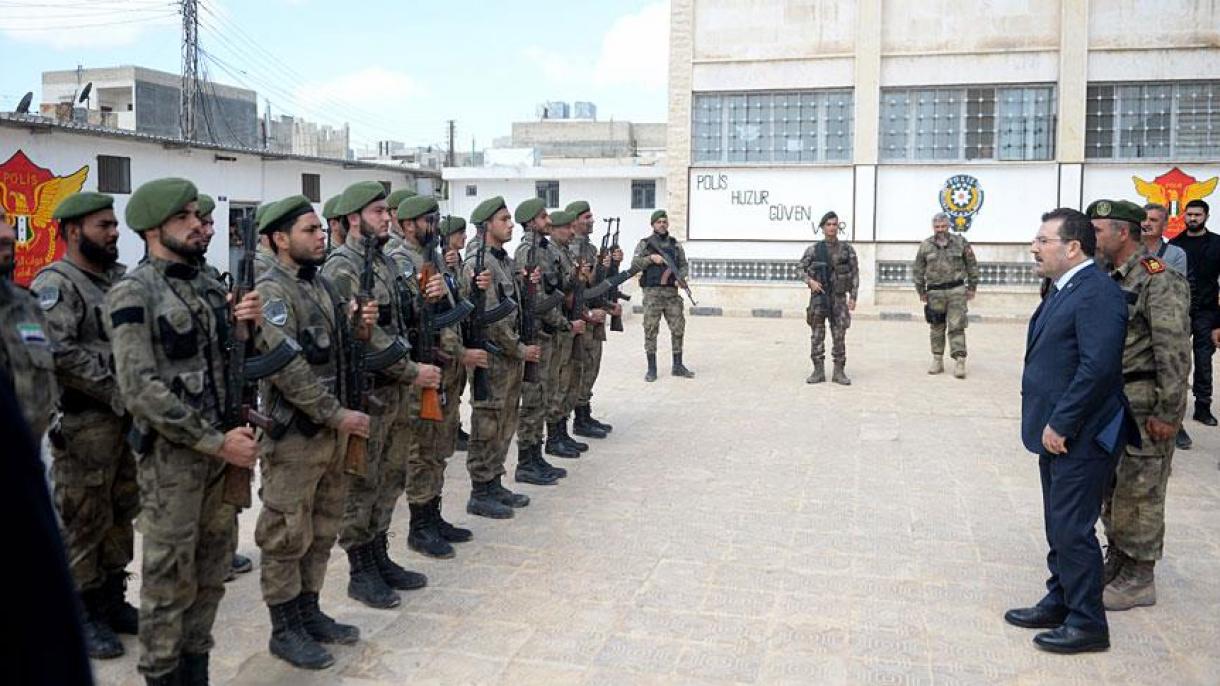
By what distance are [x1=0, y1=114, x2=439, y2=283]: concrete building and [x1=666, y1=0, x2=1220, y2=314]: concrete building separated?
8944 mm

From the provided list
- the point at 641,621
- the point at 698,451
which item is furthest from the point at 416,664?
the point at 698,451

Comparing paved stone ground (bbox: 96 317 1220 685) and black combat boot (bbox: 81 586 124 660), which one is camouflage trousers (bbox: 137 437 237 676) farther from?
black combat boot (bbox: 81 586 124 660)

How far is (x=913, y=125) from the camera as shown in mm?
19312

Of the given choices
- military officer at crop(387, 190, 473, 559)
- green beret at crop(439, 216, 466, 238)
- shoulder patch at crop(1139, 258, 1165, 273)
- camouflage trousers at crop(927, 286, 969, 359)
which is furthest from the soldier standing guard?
camouflage trousers at crop(927, 286, 969, 359)

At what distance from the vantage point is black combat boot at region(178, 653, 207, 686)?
11.8 feet

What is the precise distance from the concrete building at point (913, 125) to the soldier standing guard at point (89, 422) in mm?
16599

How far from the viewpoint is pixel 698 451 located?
7977 millimetres

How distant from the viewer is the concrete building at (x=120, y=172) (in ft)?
48.8

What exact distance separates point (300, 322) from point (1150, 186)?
721 inches

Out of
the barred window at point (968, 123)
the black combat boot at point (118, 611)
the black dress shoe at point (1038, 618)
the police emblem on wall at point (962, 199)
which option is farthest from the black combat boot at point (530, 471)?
the barred window at point (968, 123)

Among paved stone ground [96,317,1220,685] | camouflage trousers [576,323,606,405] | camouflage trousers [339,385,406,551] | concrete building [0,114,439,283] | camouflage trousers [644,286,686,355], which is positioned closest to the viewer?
paved stone ground [96,317,1220,685]

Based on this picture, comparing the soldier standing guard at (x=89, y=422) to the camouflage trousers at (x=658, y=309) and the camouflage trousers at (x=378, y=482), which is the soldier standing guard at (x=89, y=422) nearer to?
the camouflage trousers at (x=378, y=482)

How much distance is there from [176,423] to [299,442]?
685mm

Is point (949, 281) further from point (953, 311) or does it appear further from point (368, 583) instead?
point (368, 583)
